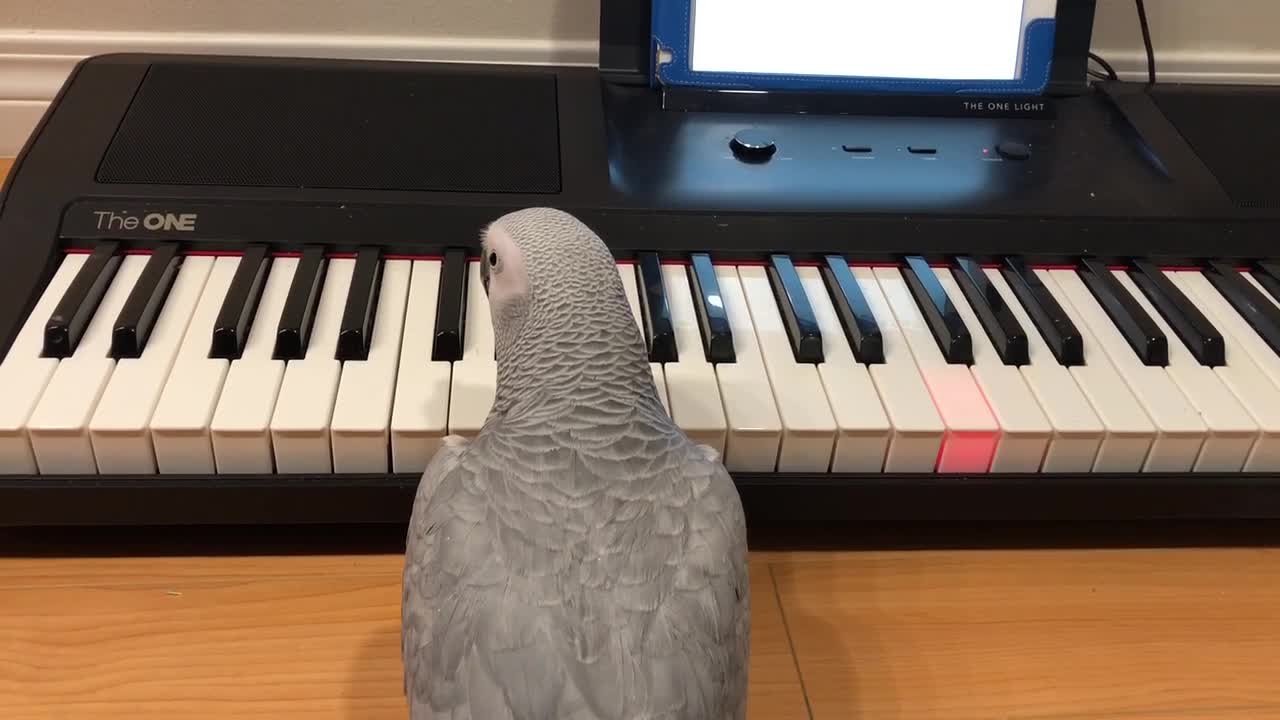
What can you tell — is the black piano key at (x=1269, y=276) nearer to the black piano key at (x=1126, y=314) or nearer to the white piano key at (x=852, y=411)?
the black piano key at (x=1126, y=314)

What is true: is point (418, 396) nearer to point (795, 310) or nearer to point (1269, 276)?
point (795, 310)

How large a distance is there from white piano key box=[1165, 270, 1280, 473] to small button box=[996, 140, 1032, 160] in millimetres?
171

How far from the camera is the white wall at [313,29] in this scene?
1.12m

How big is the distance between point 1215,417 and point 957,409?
0.20 meters

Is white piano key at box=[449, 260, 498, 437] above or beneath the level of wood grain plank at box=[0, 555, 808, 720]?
above

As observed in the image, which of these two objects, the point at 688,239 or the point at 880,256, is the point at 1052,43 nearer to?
the point at 880,256

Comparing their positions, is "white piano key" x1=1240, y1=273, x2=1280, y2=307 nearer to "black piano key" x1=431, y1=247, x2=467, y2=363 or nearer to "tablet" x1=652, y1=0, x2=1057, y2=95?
"tablet" x1=652, y1=0, x2=1057, y2=95

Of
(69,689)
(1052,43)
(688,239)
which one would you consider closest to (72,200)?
(69,689)

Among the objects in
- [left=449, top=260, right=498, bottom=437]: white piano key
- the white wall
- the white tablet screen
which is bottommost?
[left=449, top=260, right=498, bottom=437]: white piano key

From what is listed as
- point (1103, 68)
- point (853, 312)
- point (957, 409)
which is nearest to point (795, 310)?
point (853, 312)

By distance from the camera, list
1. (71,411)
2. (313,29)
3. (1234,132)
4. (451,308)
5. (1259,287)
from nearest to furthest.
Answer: (71,411)
(451,308)
(1259,287)
(1234,132)
(313,29)

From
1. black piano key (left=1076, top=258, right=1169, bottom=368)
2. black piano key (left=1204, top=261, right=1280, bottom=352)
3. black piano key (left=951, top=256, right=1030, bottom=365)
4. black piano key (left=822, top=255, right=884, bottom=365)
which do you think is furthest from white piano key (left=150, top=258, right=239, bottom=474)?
black piano key (left=1204, top=261, right=1280, bottom=352)

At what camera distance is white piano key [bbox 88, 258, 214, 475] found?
0.67 m

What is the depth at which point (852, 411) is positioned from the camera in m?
0.72
